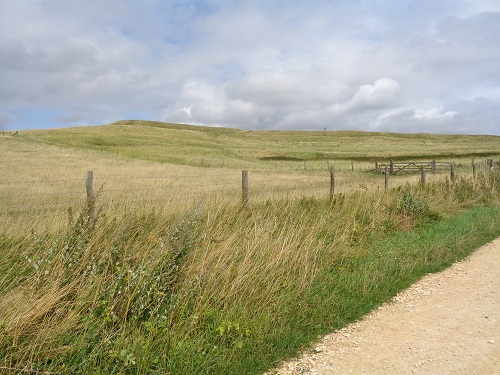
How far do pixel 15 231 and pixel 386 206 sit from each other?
8.66 metres

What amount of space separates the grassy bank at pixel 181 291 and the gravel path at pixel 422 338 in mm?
245

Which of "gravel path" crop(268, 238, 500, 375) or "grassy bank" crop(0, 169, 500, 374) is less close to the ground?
"grassy bank" crop(0, 169, 500, 374)

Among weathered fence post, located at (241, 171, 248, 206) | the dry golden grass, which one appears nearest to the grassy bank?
the dry golden grass

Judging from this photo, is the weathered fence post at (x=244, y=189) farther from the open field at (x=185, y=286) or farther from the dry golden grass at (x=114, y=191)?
the open field at (x=185, y=286)

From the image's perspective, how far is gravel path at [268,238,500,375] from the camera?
13.1 feet

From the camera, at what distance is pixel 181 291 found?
14.4ft

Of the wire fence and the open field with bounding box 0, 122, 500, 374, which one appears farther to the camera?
the wire fence

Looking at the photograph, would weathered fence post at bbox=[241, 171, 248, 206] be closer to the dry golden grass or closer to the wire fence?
the wire fence

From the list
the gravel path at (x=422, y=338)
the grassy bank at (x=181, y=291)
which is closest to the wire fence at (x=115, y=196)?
the grassy bank at (x=181, y=291)

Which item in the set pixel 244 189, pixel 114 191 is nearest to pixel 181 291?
pixel 244 189

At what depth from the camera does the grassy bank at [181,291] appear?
3.54 meters

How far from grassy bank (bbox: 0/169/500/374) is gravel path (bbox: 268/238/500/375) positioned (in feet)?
0.80

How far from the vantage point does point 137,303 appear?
402cm

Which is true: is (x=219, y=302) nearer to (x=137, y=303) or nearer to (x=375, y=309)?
(x=137, y=303)
